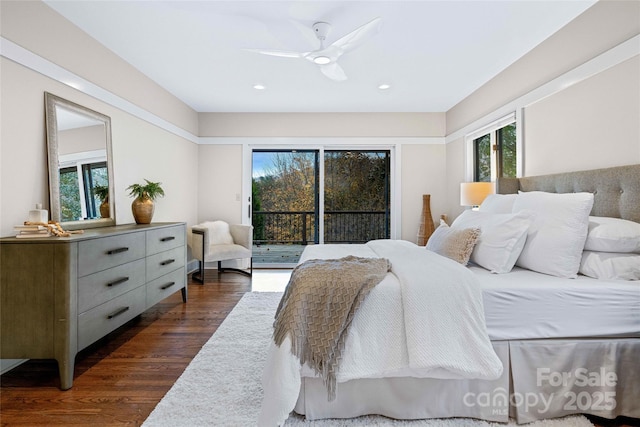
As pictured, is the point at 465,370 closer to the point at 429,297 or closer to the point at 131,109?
the point at 429,297

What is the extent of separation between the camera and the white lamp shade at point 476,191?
3518 millimetres

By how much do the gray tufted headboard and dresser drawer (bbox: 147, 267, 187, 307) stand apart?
3463 millimetres

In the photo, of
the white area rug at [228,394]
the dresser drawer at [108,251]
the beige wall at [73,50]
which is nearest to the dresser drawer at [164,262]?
the dresser drawer at [108,251]

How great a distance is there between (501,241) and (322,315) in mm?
1243

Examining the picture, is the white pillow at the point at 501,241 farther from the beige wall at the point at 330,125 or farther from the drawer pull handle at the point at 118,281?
the beige wall at the point at 330,125

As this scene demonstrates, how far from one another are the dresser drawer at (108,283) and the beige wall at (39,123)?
646mm

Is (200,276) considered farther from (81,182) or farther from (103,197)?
(81,182)

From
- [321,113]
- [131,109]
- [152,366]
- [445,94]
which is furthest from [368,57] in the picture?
[152,366]

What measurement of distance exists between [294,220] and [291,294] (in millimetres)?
4091

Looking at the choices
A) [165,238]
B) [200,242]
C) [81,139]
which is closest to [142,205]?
[165,238]

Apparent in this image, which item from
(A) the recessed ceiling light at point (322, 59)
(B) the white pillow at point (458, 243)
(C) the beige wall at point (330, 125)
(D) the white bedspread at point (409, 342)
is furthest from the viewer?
(C) the beige wall at point (330, 125)

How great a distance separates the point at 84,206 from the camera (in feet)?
8.93

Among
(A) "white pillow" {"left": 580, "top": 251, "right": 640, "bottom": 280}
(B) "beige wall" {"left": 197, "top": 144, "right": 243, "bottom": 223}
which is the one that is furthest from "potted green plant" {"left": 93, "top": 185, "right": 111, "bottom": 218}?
(A) "white pillow" {"left": 580, "top": 251, "right": 640, "bottom": 280}

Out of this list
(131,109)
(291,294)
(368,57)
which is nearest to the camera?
(291,294)
